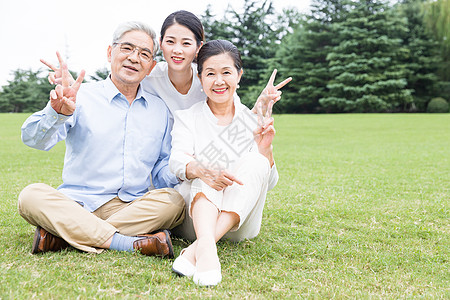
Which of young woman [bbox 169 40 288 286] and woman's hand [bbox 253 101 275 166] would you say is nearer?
young woman [bbox 169 40 288 286]

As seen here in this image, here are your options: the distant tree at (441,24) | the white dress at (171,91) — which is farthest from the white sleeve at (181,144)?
the distant tree at (441,24)

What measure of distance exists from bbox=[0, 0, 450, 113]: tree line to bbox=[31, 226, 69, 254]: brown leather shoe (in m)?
22.3

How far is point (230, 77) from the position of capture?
8.47 feet

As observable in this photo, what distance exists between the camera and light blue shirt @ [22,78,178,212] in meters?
2.61

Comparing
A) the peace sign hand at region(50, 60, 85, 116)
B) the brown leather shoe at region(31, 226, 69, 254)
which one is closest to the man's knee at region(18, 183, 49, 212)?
the brown leather shoe at region(31, 226, 69, 254)

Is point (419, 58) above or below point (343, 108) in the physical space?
above

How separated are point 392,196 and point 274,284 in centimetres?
275

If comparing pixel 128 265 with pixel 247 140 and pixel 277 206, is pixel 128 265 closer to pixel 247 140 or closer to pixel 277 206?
pixel 247 140

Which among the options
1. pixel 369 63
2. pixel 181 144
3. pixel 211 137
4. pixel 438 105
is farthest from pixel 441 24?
pixel 181 144

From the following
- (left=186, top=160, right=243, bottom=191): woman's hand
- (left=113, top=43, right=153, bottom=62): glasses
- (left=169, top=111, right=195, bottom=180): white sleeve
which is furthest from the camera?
(left=113, top=43, right=153, bottom=62): glasses

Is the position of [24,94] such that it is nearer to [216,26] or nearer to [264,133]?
[216,26]

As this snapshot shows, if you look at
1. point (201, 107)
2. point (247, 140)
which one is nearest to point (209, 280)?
point (247, 140)

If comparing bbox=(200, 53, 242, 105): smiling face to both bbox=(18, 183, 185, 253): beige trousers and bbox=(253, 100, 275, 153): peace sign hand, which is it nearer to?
bbox=(253, 100, 275, 153): peace sign hand

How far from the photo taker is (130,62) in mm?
2684
